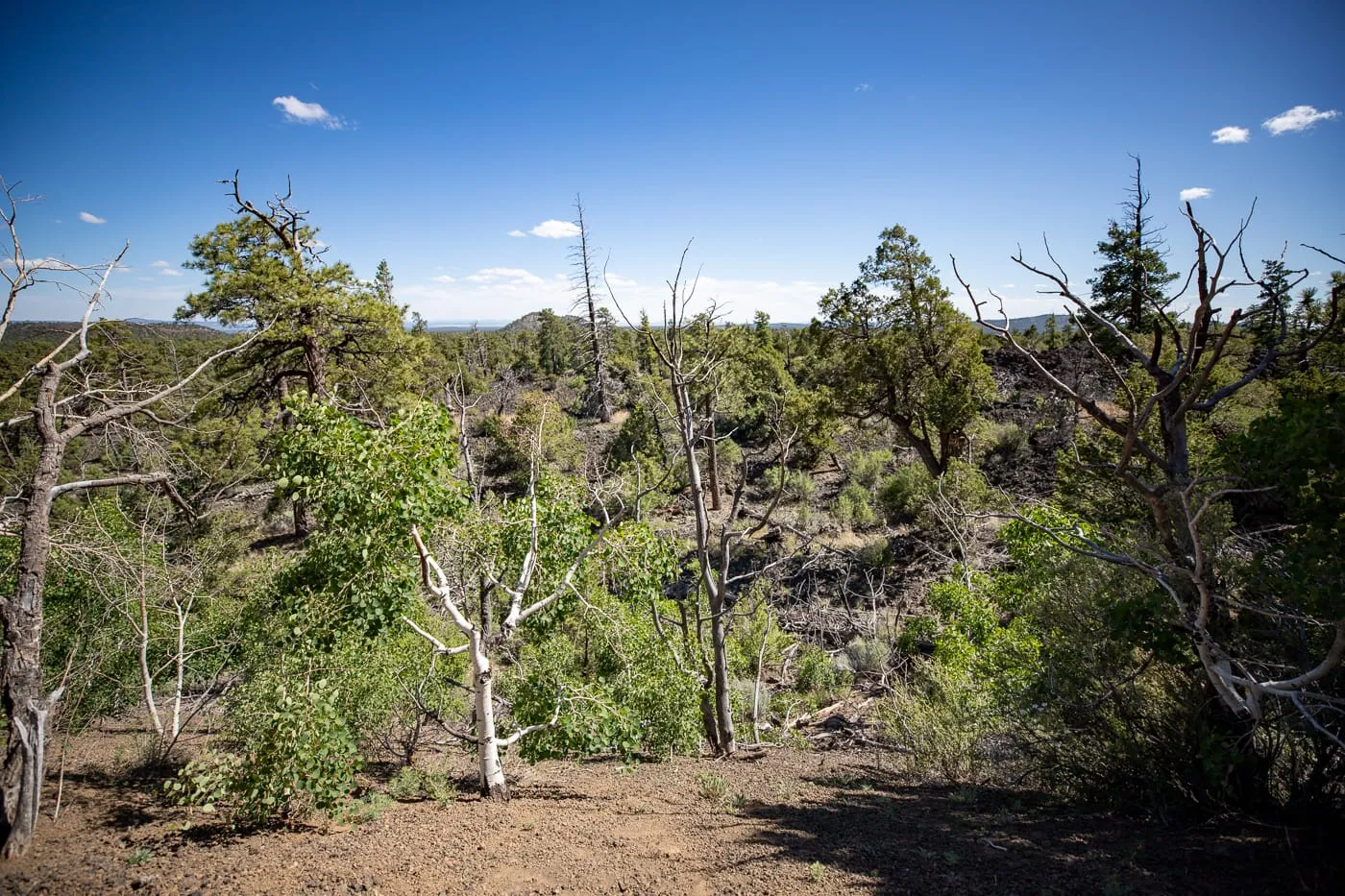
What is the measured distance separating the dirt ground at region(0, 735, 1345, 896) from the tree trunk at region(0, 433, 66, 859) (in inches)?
13.9

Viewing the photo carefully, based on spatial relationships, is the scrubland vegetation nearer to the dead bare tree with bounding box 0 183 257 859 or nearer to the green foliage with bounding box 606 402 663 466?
the dead bare tree with bounding box 0 183 257 859

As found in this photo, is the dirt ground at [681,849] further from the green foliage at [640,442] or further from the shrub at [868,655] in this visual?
the green foliage at [640,442]

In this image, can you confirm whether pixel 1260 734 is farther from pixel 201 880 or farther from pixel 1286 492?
pixel 201 880

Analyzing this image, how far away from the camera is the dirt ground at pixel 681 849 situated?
163 inches

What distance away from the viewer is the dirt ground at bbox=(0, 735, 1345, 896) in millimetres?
4133

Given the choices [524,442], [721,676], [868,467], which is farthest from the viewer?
[524,442]

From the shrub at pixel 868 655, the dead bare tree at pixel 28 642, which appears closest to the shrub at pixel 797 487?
the shrub at pixel 868 655

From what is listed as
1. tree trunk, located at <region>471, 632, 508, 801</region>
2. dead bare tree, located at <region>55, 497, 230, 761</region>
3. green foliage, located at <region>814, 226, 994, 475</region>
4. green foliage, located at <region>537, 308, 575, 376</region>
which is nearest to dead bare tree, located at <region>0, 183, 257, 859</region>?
dead bare tree, located at <region>55, 497, 230, 761</region>

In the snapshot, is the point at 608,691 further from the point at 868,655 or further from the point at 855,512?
the point at 855,512

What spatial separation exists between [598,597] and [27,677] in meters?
6.30

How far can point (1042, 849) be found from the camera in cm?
458

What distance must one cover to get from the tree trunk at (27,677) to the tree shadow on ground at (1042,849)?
18.6 feet

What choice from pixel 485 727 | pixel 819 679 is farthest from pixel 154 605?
pixel 819 679

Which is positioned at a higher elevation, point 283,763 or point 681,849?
point 283,763
